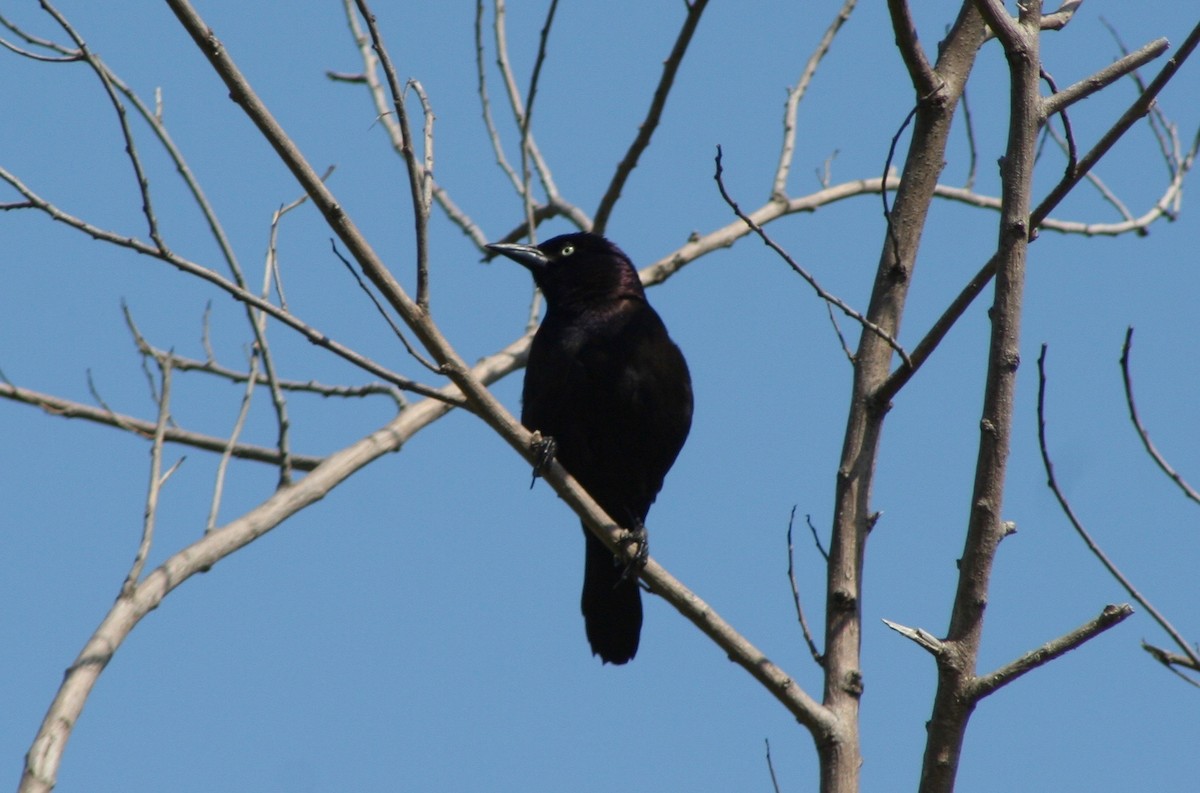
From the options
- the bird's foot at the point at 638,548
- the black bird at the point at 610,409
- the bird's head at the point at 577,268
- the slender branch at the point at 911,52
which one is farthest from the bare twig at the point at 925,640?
the bird's head at the point at 577,268

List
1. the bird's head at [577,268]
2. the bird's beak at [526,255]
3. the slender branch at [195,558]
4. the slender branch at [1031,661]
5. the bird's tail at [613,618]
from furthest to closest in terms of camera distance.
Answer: the bird's beak at [526,255], the bird's head at [577,268], the bird's tail at [613,618], the slender branch at [195,558], the slender branch at [1031,661]

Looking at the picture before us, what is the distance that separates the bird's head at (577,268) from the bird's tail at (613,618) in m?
0.96

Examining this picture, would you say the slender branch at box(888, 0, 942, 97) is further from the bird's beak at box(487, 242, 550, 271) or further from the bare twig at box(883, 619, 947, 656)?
the bird's beak at box(487, 242, 550, 271)

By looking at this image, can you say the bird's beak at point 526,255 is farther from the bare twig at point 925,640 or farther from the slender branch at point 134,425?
the bare twig at point 925,640

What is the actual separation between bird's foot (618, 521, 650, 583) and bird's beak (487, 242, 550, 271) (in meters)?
1.22

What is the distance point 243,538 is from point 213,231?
0.98 metres

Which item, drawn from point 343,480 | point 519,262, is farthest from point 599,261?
point 343,480

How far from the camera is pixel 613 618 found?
4922 millimetres

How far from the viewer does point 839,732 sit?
2.92m

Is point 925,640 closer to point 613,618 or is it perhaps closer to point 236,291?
point 236,291

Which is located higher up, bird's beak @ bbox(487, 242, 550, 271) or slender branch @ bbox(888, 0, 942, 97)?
bird's beak @ bbox(487, 242, 550, 271)

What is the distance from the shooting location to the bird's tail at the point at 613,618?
4.92 meters

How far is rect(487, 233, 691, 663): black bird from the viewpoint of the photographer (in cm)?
469

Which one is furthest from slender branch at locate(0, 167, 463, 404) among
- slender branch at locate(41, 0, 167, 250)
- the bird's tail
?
the bird's tail
